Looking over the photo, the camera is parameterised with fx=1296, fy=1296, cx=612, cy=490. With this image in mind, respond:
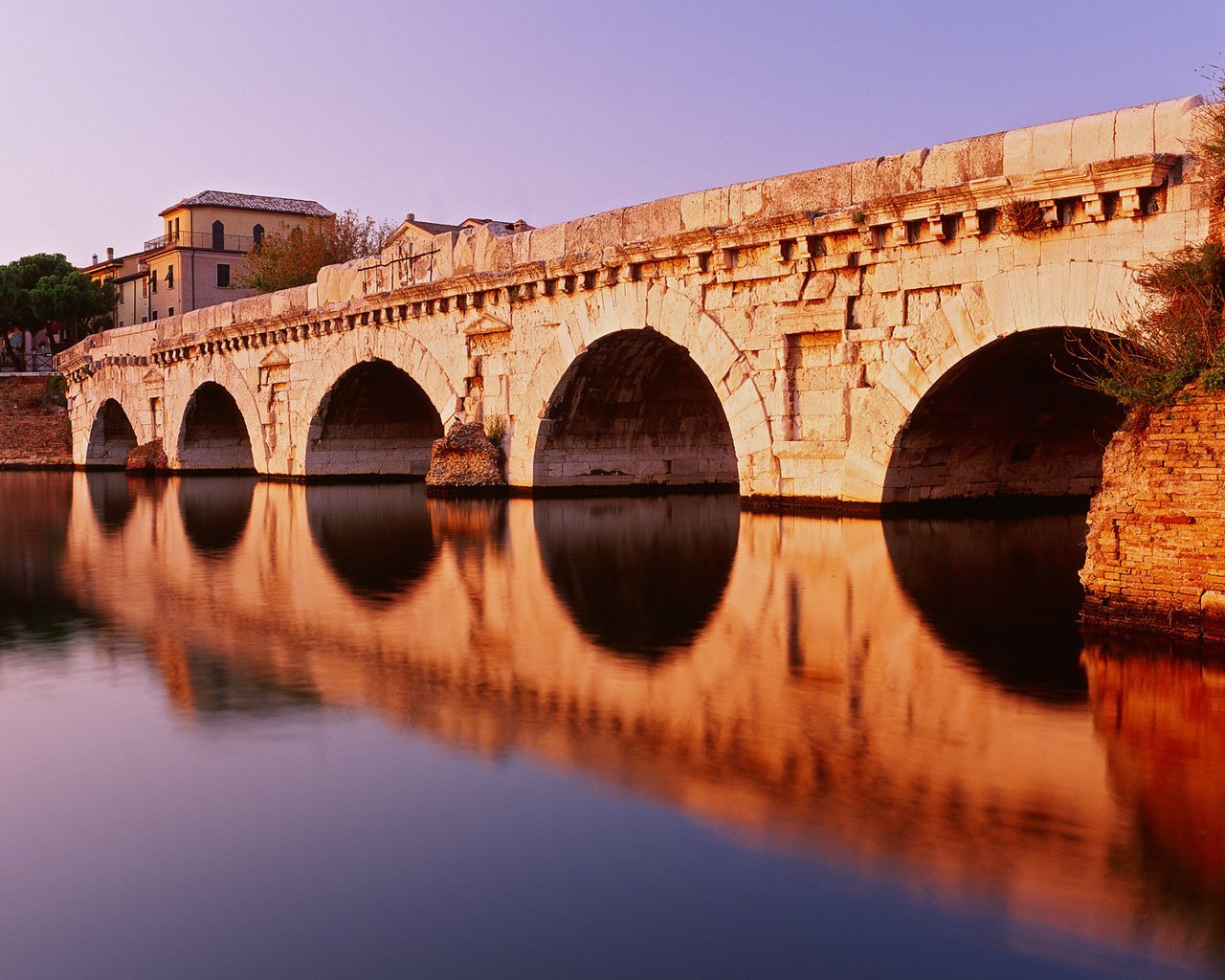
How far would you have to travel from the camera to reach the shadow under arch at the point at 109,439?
111ft

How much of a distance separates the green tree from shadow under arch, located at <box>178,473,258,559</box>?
97.8 ft

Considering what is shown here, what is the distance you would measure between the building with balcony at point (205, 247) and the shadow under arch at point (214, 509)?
30.5 metres

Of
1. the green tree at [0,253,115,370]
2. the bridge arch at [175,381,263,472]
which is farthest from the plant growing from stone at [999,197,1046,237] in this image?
the green tree at [0,253,115,370]

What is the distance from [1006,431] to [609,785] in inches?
361

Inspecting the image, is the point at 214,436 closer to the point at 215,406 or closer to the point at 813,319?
the point at 215,406

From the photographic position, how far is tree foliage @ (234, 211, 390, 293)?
46438mm

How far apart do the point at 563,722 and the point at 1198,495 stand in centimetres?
332

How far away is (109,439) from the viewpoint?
34812 millimetres

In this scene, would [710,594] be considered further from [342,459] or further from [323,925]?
[342,459]

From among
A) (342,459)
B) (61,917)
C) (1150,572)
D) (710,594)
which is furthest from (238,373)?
(61,917)

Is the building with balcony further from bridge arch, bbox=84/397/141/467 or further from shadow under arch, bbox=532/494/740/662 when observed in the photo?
shadow under arch, bbox=532/494/740/662

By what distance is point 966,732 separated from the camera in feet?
15.9

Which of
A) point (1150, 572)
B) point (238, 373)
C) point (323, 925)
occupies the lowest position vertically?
point (323, 925)

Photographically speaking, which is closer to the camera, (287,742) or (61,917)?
(61,917)
